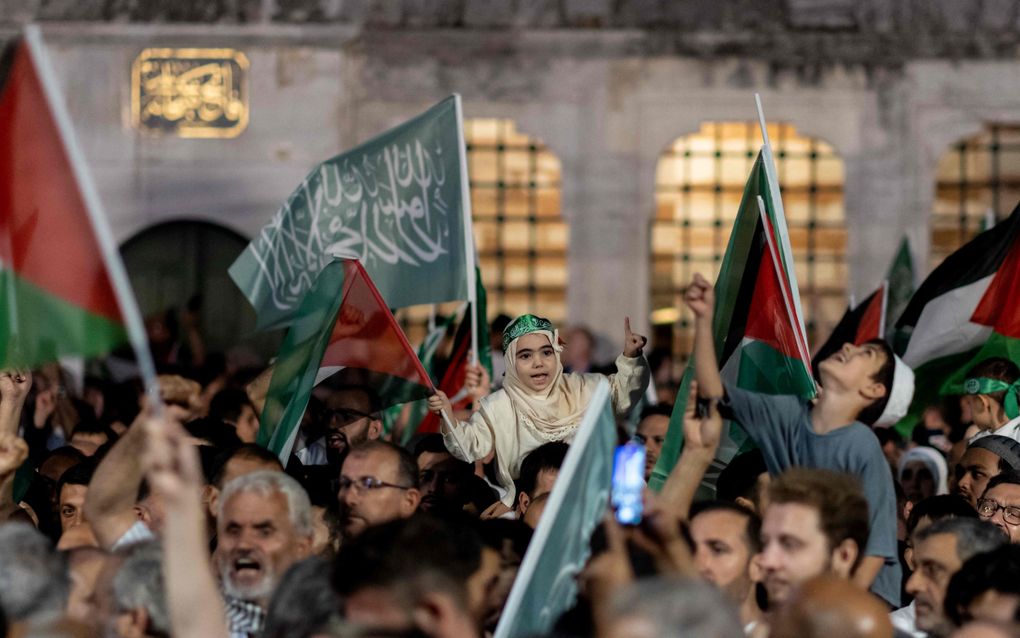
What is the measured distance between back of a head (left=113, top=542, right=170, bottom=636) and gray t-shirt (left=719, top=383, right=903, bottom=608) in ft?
6.42

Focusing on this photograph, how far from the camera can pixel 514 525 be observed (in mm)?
5445

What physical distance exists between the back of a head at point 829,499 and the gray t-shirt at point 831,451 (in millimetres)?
590

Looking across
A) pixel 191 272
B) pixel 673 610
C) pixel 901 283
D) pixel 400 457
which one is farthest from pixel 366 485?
pixel 191 272

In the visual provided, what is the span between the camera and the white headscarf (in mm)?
7820

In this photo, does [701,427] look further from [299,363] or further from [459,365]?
[459,365]

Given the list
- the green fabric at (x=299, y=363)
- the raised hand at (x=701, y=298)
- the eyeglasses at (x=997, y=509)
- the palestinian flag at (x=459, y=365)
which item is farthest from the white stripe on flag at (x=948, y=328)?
the raised hand at (x=701, y=298)

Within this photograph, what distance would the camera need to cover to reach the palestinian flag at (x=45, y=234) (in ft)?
16.0

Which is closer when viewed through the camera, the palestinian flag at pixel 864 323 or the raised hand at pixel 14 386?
the raised hand at pixel 14 386

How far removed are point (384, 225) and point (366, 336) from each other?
1239mm

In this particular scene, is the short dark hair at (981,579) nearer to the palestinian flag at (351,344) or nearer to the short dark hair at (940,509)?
the short dark hair at (940,509)

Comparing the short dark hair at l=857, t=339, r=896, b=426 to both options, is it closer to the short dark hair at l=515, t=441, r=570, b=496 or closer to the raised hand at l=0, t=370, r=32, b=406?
the short dark hair at l=515, t=441, r=570, b=496

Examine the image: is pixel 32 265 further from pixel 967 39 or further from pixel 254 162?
pixel 967 39

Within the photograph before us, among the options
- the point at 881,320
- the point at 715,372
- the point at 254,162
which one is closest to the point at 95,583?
the point at 715,372

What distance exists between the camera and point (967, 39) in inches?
700
